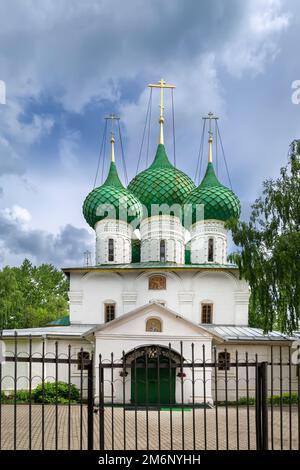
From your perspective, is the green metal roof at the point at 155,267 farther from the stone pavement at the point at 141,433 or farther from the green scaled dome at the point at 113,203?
the stone pavement at the point at 141,433

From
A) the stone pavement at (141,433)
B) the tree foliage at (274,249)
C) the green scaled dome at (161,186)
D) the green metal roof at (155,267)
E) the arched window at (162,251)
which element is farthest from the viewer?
the green scaled dome at (161,186)

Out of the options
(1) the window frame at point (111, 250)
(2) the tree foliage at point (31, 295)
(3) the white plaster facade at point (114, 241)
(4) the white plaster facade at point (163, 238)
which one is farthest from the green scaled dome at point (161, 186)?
(2) the tree foliage at point (31, 295)

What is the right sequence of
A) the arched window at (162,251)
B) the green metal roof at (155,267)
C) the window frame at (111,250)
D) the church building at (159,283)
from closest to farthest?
the church building at (159,283), the green metal roof at (155,267), the arched window at (162,251), the window frame at (111,250)

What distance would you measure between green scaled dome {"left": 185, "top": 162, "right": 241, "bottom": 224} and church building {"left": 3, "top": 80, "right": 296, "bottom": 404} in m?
0.05

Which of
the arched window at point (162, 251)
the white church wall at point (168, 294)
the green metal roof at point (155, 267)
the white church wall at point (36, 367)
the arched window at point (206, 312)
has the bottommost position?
the white church wall at point (36, 367)

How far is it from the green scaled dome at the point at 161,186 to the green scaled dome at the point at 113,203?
853 mm

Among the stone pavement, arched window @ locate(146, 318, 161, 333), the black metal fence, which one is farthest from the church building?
the stone pavement

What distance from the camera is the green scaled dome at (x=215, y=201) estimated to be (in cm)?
2561

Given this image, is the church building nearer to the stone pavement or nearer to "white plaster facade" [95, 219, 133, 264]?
"white plaster facade" [95, 219, 133, 264]

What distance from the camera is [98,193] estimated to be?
26.6m

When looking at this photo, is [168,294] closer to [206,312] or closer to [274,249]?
[206,312]

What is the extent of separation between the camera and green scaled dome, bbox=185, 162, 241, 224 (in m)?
25.6
